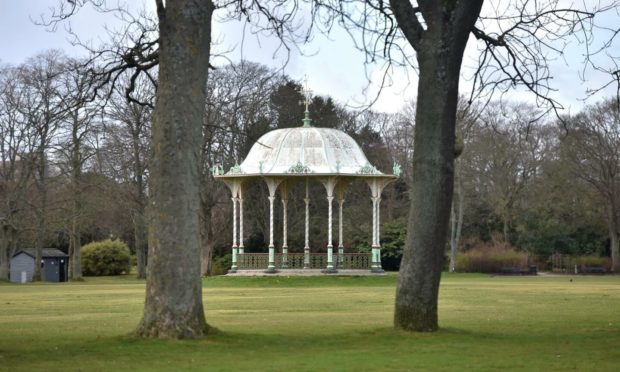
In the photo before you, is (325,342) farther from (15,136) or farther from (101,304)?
(15,136)

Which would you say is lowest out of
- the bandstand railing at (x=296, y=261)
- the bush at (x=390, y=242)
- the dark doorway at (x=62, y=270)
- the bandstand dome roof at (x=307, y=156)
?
the dark doorway at (x=62, y=270)

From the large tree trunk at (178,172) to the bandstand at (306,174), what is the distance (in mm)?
31786

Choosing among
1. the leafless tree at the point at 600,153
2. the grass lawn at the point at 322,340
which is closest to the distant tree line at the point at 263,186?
the leafless tree at the point at 600,153

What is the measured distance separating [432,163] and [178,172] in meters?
4.06

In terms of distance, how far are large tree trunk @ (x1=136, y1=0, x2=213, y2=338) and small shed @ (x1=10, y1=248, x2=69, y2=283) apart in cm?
5997

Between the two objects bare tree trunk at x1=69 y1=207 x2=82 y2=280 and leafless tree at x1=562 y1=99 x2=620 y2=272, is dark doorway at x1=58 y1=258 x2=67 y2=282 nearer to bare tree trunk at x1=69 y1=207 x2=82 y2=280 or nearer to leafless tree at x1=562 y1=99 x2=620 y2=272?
bare tree trunk at x1=69 y1=207 x2=82 y2=280

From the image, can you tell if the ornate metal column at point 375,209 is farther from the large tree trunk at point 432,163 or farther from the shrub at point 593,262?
the large tree trunk at point 432,163

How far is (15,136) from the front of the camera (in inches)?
2339

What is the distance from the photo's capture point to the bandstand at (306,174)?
1922 inches

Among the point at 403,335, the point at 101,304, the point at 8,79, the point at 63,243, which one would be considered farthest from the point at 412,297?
the point at 63,243

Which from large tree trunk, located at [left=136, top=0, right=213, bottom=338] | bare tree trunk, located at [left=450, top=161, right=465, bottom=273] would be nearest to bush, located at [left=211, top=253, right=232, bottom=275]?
bare tree trunk, located at [left=450, top=161, right=465, bottom=273]

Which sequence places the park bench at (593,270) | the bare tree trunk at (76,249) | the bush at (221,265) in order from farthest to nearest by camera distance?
1. the park bench at (593,270)
2. the bush at (221,265)
3. the bare tree trunk at (76,249)

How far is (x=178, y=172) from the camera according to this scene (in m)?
16.0

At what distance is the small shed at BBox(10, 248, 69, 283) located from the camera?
7433 cm
